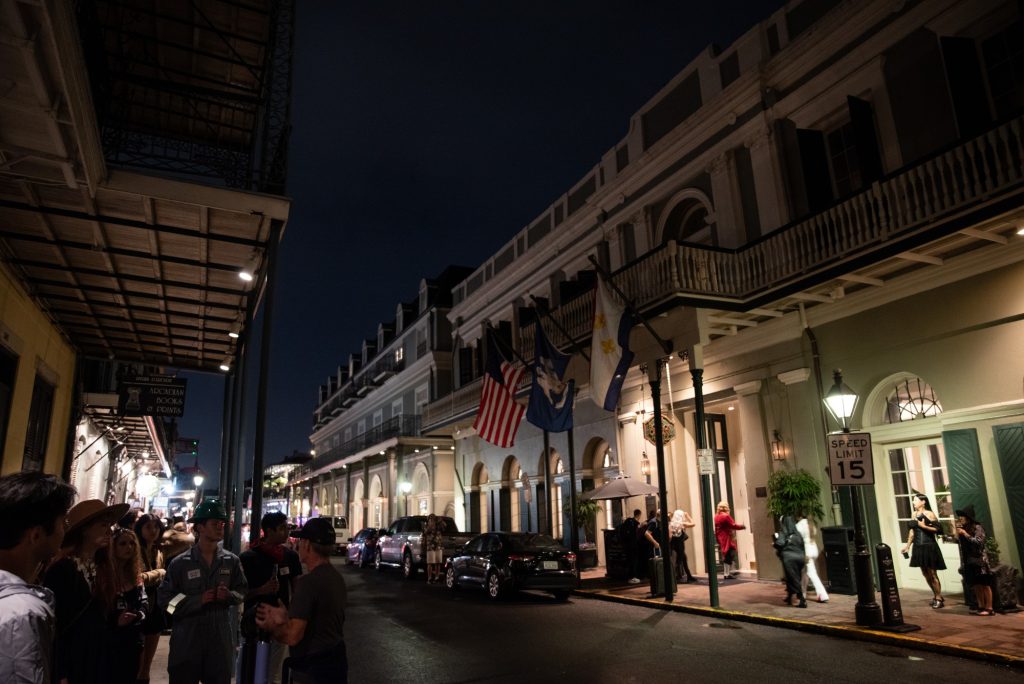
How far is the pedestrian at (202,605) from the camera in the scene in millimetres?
4574

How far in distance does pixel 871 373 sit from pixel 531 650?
846 cm

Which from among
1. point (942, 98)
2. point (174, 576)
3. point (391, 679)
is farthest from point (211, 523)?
point (942, 98)

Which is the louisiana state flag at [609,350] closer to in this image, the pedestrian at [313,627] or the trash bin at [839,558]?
the trash bin at [839,558]

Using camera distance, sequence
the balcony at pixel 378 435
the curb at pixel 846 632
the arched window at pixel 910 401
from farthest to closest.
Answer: the balcony at pixel 378 435
the arched window at pixel 910 401
the curb at pixel 846 632

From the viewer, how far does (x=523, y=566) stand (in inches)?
565

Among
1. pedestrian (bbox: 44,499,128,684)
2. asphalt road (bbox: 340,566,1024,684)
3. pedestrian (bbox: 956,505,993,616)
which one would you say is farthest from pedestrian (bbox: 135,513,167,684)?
pedestrian (bbox: 956,505,993,616)

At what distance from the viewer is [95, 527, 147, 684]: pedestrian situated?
4.38 m

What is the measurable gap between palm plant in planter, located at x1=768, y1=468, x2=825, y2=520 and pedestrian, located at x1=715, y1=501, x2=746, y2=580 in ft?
6.45

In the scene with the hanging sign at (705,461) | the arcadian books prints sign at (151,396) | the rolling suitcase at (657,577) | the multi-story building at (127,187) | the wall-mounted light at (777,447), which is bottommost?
the rolling suitcase at (657,577)

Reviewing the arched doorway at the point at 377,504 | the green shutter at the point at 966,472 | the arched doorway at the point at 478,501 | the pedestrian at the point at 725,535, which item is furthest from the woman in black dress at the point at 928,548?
the arched doorway at the point at 377,504

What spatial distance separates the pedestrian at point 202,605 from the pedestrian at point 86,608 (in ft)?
1.43

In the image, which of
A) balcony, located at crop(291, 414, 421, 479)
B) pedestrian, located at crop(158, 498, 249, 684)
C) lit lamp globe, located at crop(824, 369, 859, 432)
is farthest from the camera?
balcony, located at crop(291, 414, 421, 479)

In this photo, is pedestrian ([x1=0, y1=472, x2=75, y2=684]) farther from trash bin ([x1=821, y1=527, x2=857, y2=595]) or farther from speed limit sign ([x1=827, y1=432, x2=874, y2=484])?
trash bin ([x1=821, y1=527, x2=857, y2=595])

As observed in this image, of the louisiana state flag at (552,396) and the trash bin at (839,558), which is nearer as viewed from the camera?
the trash bin at (839,558)
